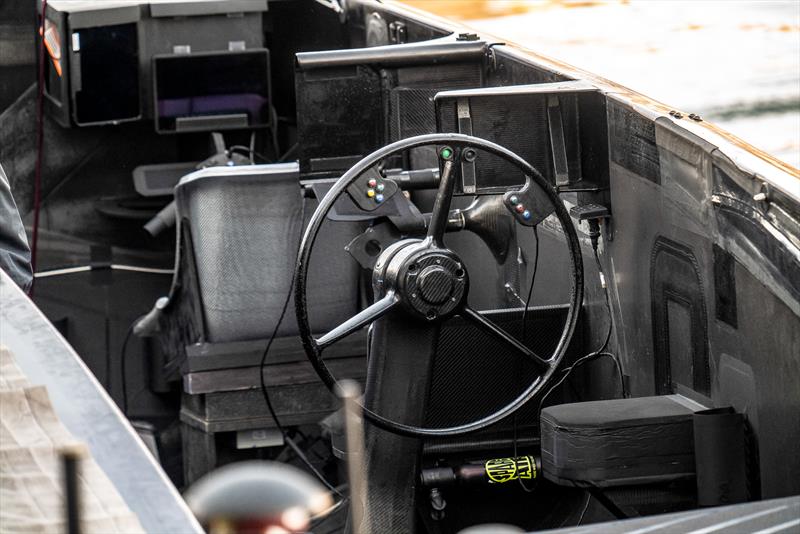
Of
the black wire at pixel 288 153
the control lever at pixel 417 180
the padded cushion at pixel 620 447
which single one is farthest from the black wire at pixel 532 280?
the black wire at pixel 288 153

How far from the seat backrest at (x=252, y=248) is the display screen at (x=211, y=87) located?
127cm

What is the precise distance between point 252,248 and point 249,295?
13 cm

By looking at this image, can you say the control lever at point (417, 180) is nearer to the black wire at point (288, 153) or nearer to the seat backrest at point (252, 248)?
the seat backrest at point (252, 248)

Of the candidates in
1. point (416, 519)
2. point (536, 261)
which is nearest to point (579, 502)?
point (416, 519)

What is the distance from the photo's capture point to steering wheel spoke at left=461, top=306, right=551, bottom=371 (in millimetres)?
2439

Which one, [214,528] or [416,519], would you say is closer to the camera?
[214,528]

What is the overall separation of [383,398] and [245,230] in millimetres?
1044

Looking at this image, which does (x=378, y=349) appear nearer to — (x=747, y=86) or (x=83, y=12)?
(x=747, y=86)

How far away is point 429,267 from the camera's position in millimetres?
2350

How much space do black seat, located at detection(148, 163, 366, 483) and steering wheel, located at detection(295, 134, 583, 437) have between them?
98 centimetres

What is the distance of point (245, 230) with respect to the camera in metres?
3.41

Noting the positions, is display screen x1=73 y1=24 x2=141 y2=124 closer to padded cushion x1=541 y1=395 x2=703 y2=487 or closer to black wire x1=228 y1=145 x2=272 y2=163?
black wire x1=228 y1=145 x2=272 y2=163

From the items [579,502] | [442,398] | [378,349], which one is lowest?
[579,502]

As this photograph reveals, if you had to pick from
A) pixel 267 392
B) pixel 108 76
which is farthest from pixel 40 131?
pixel 267 392
